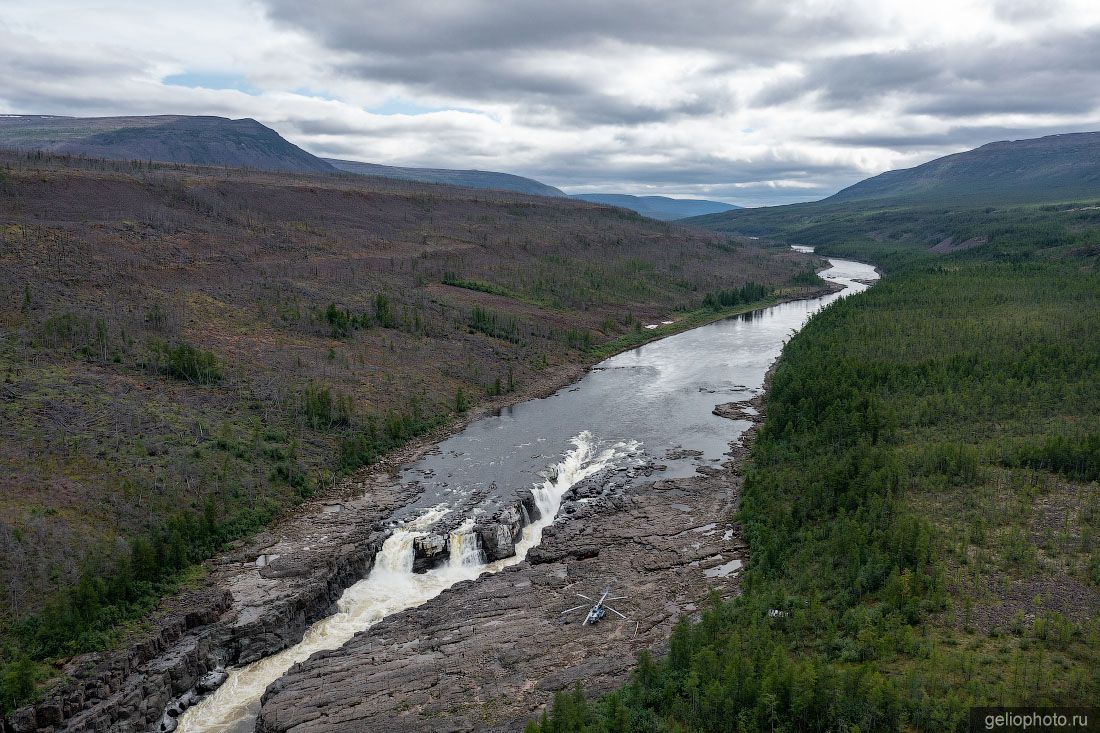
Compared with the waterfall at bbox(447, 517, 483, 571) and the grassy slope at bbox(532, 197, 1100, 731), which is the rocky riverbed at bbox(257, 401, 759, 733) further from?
the grassy slope at bbox(532, 197, 1100, 731)

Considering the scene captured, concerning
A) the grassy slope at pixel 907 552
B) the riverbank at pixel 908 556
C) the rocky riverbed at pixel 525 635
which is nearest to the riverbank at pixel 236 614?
the rocky riverbed at pixel 525 635

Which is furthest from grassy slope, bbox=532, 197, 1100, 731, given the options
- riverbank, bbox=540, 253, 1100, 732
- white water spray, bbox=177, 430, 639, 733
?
white water spray, bbox=177, 430, 639, 733

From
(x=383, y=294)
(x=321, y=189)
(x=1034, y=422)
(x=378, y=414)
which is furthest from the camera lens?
(x=321, y=189)

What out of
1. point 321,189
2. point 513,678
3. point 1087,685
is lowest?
point 513,678

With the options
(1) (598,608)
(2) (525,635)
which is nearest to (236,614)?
(2) (525,635)

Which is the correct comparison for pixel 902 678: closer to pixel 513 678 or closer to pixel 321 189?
pixel 513 678

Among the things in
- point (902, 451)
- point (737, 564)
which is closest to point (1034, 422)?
point (902, 451)

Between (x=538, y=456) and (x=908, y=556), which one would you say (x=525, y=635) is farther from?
(x=538, y=456)
